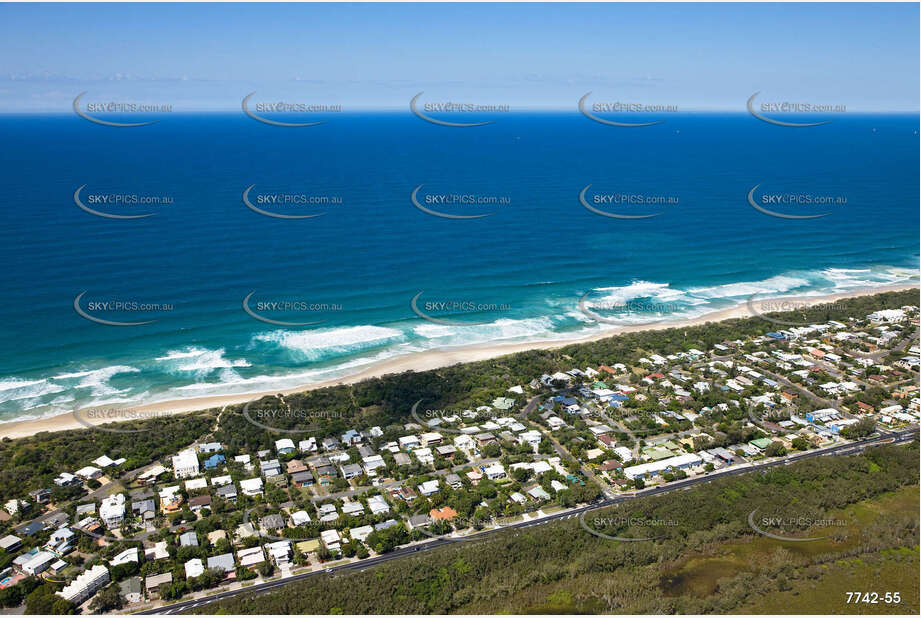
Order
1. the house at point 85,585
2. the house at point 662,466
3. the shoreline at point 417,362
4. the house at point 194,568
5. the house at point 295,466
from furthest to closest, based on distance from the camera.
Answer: the shoreline at point 417,362 < the house at point 295,466 < the house at point 662,466 < the house at point 194,568 < the house at point 85,585

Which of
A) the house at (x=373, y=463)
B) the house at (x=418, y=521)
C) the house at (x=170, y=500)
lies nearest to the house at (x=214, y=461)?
the house at (x=170, y=500)

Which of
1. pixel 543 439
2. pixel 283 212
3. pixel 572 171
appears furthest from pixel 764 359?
pixel 572 171

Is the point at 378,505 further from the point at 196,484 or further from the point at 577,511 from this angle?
the point at 196,484

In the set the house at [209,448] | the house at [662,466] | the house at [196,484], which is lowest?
the house at [662,466]

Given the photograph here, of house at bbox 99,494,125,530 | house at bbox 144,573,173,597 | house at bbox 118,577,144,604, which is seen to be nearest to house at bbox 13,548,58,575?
house at bbox 99,494,125,530

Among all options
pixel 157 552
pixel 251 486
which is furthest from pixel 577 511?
pixel 157 552

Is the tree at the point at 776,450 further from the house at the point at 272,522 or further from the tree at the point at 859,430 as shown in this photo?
the house at the point at 272,522
